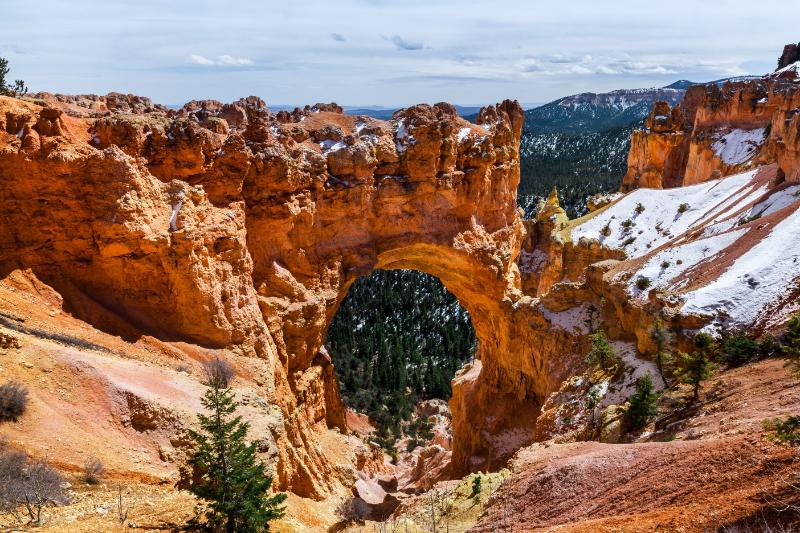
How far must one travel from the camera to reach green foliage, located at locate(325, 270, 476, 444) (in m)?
54.2

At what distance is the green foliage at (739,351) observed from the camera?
1920cm

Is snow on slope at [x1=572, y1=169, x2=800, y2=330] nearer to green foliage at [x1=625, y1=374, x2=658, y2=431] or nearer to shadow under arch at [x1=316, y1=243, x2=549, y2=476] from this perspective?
green foliage at [x1=625, y1=374, x2=658, y2=431]

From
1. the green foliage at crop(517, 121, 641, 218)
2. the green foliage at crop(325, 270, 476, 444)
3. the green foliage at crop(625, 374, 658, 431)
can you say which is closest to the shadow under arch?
the green foliage at crop(625, 374, 658, 431)

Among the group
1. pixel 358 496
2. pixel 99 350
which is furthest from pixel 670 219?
pixel 99 350

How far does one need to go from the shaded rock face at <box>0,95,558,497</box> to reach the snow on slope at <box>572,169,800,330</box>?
26.3 ft

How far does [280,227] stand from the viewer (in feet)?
87.8

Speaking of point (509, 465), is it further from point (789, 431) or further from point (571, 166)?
point (571, 166)

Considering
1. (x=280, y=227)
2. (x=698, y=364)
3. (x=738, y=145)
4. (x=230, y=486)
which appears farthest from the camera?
(x=738, y=145)

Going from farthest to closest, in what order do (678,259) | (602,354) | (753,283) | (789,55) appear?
(789,55) < (678,259) < (602,354) < (753,283)

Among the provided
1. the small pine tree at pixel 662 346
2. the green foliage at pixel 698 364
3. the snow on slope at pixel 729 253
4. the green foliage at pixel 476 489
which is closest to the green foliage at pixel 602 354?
the small pine tree at pixel 662 346

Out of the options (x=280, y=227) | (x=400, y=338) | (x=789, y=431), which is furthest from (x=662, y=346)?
(x=400, y=338)

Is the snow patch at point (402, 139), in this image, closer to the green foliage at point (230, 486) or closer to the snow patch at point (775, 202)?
the snow patch at point (775, 202)

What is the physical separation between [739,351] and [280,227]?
755 inches

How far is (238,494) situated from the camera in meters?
11.3
